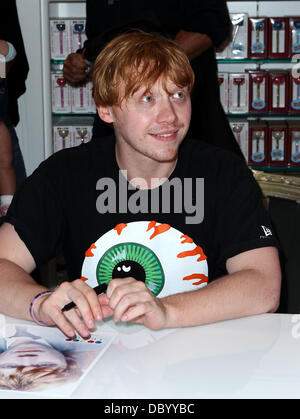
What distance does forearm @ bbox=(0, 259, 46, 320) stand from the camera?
128 cm

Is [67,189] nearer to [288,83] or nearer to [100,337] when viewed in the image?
[100,337]

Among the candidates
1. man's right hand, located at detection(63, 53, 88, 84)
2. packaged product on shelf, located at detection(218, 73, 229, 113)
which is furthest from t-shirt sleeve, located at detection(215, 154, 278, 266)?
packaged product on shelf, located at detection(218, 73, 229, 113)

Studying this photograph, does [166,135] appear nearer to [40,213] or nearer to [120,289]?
[40,213]

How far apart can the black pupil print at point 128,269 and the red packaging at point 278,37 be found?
234cm

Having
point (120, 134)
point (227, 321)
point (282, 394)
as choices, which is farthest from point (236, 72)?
point (282, 394)

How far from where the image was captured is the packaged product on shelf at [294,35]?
3.42 m

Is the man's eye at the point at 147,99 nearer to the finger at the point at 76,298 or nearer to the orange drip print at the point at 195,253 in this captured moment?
the orange drip print at the point at 195,253

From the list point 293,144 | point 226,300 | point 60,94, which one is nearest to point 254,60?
point 293,144

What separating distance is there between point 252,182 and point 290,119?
7.35 feet

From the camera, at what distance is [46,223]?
5.02 ft

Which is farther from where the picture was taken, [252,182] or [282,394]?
[252,182]

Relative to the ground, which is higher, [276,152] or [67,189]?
[67,189]

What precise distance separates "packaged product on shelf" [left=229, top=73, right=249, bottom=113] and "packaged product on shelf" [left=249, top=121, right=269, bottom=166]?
0.11 metres

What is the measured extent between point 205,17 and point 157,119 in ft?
3.70
